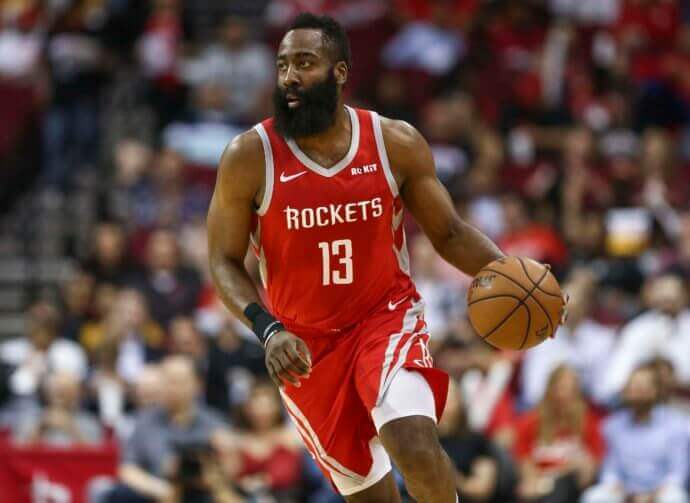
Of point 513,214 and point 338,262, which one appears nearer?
point 338,262

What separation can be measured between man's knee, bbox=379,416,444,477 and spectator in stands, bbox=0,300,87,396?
6.15 meters

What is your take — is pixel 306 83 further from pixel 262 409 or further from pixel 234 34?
pixel 234 34

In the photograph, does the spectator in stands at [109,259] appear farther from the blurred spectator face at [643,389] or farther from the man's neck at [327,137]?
the man's neck at [327,137]

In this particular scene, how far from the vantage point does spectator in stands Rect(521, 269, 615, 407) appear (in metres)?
11.7

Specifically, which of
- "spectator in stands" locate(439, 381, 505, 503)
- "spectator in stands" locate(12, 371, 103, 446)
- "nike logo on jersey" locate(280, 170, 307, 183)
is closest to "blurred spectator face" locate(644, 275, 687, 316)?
"spectator in stands" locate(439, 381, 505, 503)

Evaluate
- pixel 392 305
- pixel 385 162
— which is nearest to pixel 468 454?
pixel 392 305

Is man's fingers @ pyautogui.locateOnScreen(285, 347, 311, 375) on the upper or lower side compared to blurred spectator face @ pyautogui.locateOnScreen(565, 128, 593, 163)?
upper

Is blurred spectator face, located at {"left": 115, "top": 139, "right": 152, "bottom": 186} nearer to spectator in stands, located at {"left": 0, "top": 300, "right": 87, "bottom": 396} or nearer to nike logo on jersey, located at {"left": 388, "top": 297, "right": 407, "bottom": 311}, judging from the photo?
spectator in stands, located at {"left": 0, "top": 300, "right": 87, "bottom": 396}

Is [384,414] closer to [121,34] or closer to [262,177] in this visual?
[262,177]

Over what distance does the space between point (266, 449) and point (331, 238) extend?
4603mm

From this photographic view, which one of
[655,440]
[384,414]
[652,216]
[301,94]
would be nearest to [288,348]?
[384,414]

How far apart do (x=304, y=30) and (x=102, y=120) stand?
32.2ft

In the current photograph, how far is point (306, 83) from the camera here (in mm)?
6668

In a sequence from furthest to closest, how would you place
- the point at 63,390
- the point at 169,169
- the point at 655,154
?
the point at 169,169 < the point at 655,154 < the point at 63,390
